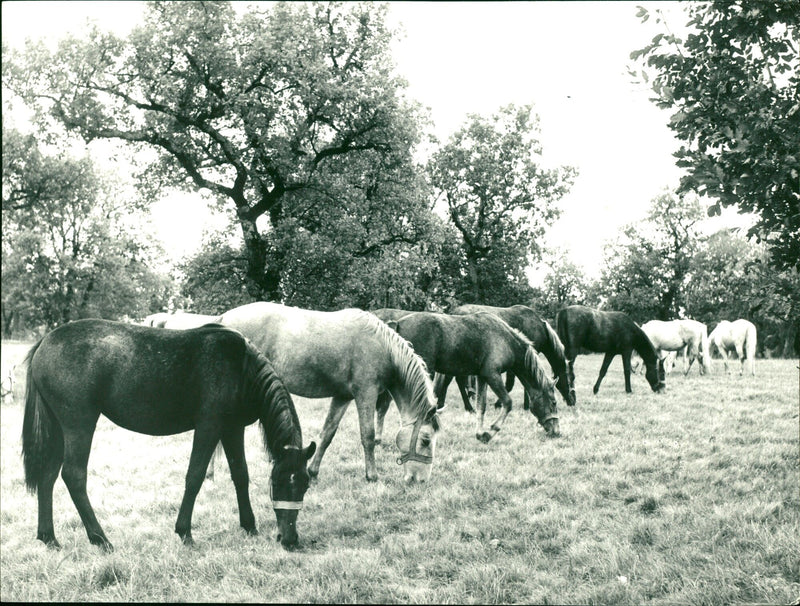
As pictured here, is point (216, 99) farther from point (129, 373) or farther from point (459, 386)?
point (459, 386)

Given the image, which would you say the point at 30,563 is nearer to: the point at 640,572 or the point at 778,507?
the point at 640,572

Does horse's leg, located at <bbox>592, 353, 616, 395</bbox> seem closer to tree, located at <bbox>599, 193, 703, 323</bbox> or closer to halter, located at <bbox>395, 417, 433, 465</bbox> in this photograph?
tree, located at <bbox>599, 193, 703, 323</bbox>

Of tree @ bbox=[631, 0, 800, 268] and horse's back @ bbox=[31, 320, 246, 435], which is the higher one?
tree @ bbox=[631, 0, 800, 268]

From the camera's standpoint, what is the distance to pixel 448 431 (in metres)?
8.75

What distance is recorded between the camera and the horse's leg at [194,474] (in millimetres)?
3811

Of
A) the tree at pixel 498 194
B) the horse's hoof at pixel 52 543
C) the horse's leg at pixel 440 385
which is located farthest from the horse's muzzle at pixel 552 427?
the horse's hoof at pixel 52 543

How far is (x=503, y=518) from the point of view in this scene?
15.8 feet

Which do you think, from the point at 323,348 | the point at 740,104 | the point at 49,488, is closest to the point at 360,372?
the point at 323,348

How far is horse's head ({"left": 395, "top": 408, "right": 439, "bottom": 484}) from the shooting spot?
5664 millimetres

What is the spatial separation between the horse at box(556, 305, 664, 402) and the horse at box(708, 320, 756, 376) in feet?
1.84

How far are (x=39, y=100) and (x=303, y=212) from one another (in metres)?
1.95

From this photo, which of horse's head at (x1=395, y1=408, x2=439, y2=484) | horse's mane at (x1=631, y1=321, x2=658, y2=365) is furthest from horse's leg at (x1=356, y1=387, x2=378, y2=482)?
horse's mane at (x1=631, y1=321, x2=658, y2=365)

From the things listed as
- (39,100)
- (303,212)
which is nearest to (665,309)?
(303,212)

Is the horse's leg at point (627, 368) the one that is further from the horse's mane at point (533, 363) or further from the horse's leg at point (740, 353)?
the horse's mane at point (533, 363)
